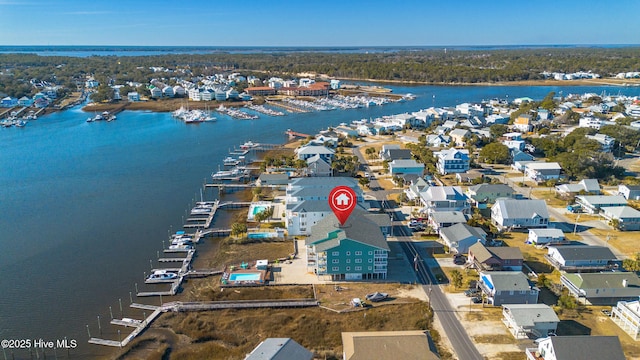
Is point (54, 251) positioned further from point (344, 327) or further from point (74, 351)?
point (344, 327)

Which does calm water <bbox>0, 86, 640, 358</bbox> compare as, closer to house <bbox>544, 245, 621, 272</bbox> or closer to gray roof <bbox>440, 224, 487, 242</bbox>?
gray roof <bbox>440, 224, 487, 242</bbox>

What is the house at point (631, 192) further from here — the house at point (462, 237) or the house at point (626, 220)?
the house at point (462, 237)

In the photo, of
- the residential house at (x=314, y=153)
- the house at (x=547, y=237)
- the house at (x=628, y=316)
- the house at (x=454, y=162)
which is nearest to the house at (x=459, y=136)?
the house at (x=454, y=162)

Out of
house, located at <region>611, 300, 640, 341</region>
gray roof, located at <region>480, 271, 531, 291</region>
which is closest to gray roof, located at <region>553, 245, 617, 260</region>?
house, located at <region>611, 300, 640, 341</region>

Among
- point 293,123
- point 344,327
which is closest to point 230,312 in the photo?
point 344,327

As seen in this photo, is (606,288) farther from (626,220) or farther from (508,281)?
(626,220)

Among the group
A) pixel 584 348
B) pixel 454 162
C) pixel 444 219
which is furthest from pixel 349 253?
pixel 454 162
